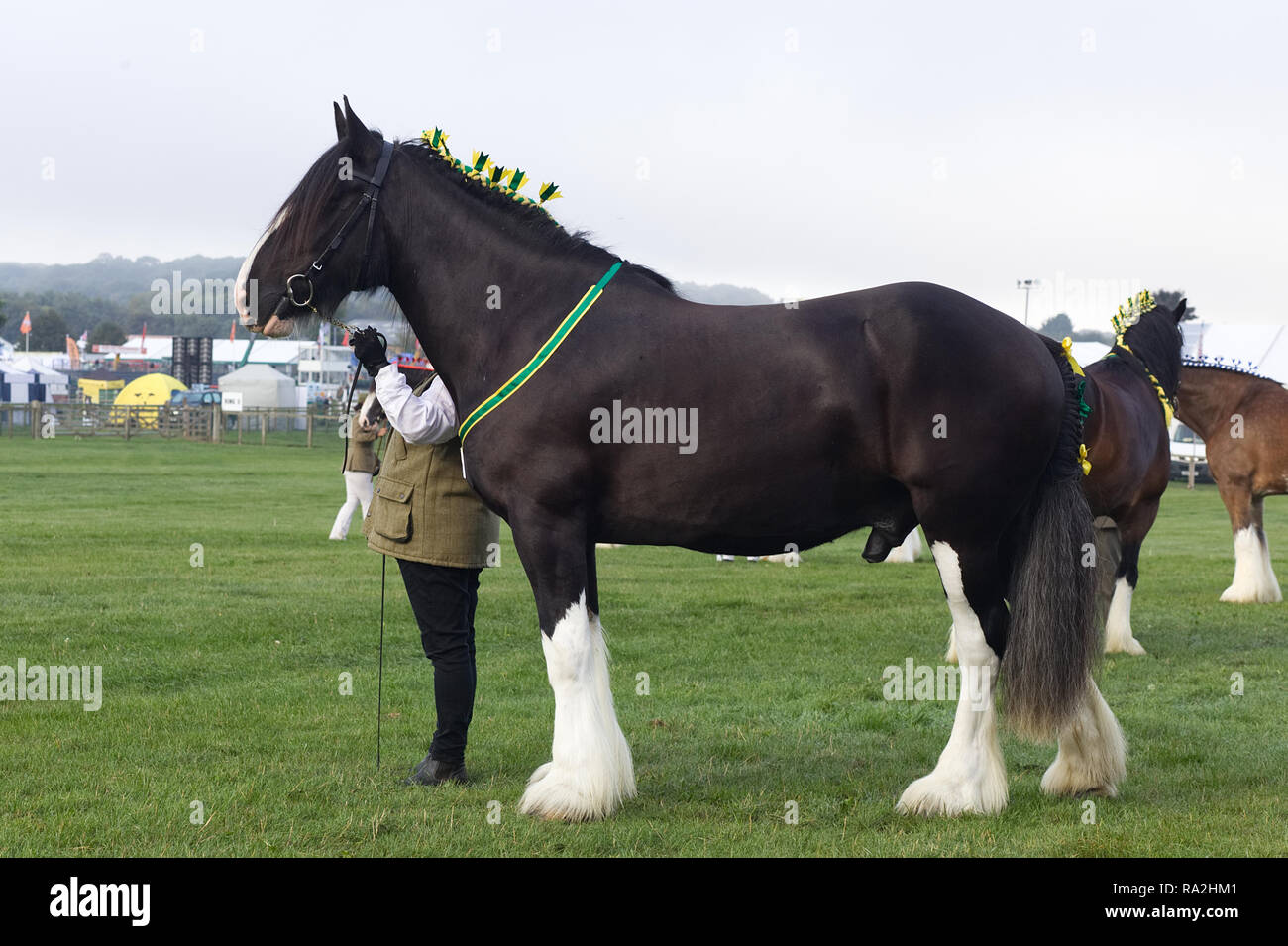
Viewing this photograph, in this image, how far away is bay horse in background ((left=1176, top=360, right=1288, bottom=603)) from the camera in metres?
11.6

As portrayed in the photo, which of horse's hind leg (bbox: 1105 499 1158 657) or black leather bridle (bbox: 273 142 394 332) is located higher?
black leather bridle (bbox: 273 142 394 332)

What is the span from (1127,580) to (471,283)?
255 inches

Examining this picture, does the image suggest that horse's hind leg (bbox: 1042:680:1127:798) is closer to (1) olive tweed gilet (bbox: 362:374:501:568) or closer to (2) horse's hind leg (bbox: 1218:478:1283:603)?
(1) olive tweed gilet (bbox: 362:374:501:568)

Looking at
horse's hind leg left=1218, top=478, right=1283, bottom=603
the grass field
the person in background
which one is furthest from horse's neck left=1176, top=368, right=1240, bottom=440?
the person in background

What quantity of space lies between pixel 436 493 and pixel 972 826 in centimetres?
Result: 269

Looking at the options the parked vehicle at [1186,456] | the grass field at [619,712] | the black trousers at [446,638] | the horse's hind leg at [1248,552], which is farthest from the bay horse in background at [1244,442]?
the parked vehicle at [1186,456]

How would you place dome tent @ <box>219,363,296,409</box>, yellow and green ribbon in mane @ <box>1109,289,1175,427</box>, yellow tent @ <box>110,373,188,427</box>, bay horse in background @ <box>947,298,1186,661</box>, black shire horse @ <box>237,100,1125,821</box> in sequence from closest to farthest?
black shire horse @ <box>237,100,1125,821</box>, bay horse in background @ <box>947,298,1186,661</box>, yellow and green ribbon in mane @ <box>1109,289,1175,427</box>, yellow tent @ <box>110,373,188,427</box>, dome tent @ <box>219,363,296,409</box>

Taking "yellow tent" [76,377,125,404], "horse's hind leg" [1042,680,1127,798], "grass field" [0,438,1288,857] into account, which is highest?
"yellow tent" [76,377,125,404]

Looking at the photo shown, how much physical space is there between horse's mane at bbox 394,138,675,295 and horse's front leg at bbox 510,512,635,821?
46.2 inches

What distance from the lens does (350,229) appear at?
5016 mm

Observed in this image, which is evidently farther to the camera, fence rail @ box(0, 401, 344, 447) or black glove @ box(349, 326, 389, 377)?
fence rail @ box(0, 401, 344, 447)

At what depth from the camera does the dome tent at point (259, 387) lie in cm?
6519

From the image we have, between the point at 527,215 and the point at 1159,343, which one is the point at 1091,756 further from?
the point at 1159,343

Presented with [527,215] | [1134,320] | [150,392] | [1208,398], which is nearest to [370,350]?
[527,215]
